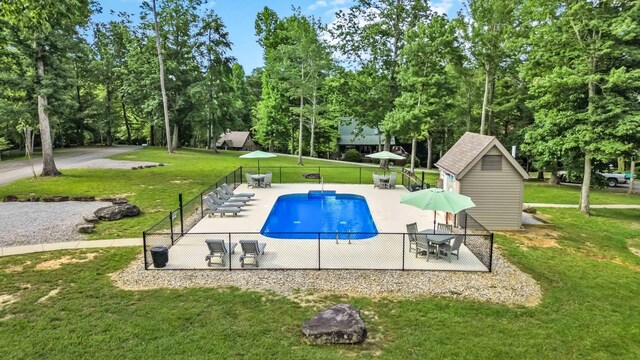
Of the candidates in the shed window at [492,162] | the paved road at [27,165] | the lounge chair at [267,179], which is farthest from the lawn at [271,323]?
the paved road at [27,165]

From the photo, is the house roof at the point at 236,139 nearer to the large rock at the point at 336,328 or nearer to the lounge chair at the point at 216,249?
the lounge chair at the point at 216,249

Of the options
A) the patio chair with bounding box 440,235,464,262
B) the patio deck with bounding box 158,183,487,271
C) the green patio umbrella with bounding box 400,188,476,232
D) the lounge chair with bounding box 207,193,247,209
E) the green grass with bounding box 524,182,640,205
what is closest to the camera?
the patio deck with bounding box 158,183,487,271

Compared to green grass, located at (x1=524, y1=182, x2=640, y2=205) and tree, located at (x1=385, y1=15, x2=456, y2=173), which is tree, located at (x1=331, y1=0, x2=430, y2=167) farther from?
green grass, located at (x1=524, y1=182, x2=640, y2=205)

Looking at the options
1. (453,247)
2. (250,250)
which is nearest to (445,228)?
(453,247)

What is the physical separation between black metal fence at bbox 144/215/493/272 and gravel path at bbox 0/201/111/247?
3.94 metres

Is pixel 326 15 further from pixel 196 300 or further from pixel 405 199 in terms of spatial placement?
pixel 196 300

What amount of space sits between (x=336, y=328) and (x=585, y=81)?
59.1 ft

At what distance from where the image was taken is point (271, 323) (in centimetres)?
859

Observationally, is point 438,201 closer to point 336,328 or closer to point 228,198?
point 336,328

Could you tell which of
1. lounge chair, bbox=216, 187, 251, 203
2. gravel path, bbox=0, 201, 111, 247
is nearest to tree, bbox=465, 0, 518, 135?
lounge chair, bbox=216, 187, 251, 203

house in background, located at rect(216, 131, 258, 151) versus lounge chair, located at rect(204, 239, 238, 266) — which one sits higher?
house in background, located at rect(216, 131, 258, 151)

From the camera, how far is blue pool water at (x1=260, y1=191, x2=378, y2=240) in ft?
55.1

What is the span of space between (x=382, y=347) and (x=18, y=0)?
1390 cm

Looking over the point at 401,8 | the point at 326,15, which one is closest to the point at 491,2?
the point at 401,8
